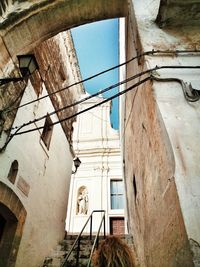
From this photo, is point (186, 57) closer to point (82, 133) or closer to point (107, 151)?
point (107, 151)

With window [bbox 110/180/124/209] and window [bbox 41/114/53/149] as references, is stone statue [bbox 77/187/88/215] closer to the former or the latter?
window [bbox 110/180/124/209]

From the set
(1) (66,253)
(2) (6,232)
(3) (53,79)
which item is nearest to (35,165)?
(2) (6,232)

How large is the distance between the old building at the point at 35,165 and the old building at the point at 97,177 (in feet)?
15.2

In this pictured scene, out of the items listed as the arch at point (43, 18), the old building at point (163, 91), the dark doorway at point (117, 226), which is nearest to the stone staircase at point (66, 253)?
the old building at point (163, 91)

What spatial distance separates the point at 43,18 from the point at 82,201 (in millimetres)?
11520

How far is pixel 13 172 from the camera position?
14.4ft

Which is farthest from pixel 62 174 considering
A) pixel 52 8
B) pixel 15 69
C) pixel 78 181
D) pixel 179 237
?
pixel 78 181

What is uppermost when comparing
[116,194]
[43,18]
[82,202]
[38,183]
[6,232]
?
[116,194]

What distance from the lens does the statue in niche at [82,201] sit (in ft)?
44.7

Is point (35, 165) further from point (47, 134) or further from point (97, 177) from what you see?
point (97, 177)

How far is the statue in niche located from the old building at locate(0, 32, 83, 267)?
6288 mm

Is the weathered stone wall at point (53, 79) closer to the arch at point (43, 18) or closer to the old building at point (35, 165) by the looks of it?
the old building at point (35, 165)

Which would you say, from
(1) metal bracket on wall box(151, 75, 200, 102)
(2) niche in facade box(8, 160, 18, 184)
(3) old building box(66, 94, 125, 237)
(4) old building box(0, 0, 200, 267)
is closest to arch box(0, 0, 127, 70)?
(4) old building box(0, 0, 200, 267)

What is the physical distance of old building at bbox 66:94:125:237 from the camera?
1315cm
